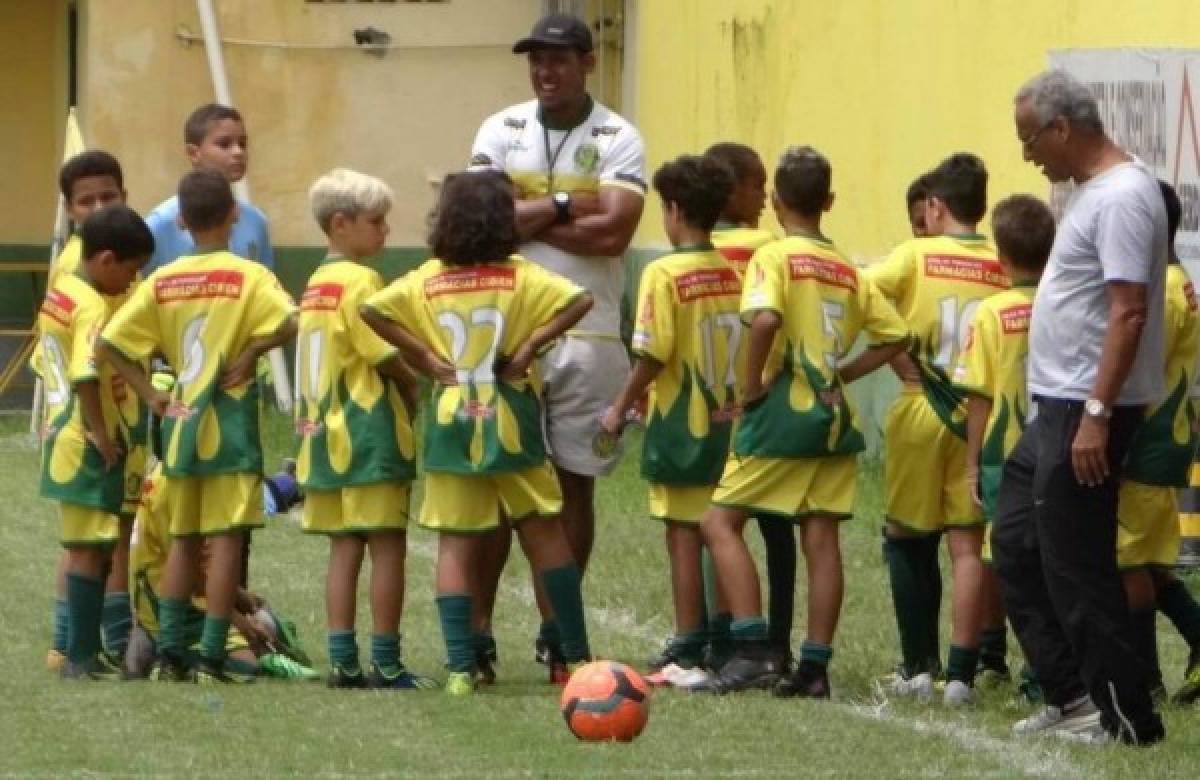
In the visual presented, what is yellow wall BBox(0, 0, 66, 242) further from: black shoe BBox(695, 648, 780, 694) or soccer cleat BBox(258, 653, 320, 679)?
black shoe BBox(695, 648, 780, 694)

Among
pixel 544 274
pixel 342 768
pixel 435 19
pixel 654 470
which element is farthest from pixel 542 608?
pixel 435 19

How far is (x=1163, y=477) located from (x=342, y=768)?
2.83 metres

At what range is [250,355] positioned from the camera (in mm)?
10180

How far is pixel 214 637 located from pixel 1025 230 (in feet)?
10.2

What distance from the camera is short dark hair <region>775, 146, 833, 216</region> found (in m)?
9.98

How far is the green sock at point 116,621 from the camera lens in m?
11.0

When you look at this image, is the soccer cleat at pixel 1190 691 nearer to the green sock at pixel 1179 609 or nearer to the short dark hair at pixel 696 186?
the green sock at pixel 1179 609

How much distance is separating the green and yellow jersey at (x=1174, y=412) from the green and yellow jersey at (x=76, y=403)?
3545mm

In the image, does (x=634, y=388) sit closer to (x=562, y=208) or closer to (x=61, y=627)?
(x=562, y=208)

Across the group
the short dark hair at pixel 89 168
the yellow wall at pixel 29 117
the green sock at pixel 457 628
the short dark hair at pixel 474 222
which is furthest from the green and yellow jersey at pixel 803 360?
the yellow wall at pixel 29 117

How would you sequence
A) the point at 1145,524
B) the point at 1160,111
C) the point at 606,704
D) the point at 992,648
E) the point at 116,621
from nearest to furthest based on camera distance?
the point at 606,704, the point at 1145,524, the point at 992,648, the point at 116,621, the point at 1160,111

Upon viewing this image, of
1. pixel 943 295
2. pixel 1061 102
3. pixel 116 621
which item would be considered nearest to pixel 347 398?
pixel 116 621

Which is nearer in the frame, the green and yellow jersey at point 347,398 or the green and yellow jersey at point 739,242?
the green and yellow jersey at point 347,398

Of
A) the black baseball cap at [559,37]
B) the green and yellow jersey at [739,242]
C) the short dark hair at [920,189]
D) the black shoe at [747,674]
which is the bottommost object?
the black shoe at [747,674]
